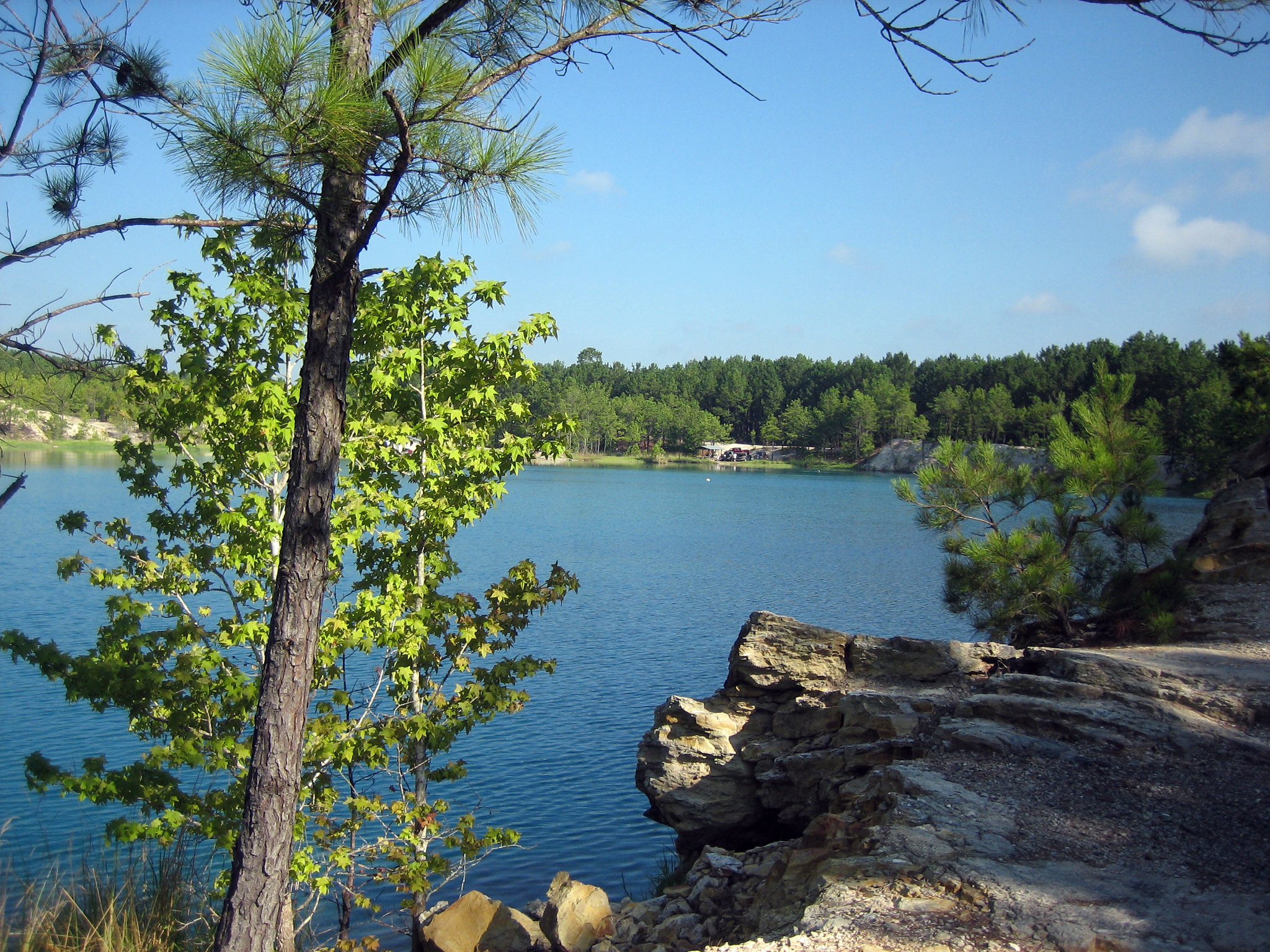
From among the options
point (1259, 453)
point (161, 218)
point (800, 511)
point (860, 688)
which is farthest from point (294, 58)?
point (800, 511)

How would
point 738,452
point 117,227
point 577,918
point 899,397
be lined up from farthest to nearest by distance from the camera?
point 738,452, point 899,397, point 577,918, point 117,227

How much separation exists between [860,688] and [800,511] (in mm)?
42335

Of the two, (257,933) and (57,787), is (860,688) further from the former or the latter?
(57,787)

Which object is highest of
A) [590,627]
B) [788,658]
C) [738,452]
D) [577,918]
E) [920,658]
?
[738,452]

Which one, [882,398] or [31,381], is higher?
[882,398]

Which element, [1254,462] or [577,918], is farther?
[1254,462]

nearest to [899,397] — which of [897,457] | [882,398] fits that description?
[882,398]

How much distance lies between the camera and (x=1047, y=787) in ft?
18.8

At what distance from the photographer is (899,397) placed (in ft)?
372

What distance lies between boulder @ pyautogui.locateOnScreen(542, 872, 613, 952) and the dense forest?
11.8m

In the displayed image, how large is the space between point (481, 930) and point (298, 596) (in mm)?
4251

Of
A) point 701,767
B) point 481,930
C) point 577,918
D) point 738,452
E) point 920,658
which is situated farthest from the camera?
point 738,452

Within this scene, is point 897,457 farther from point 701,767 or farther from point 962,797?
point 962,797

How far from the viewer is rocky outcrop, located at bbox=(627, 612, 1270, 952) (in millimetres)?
4121
